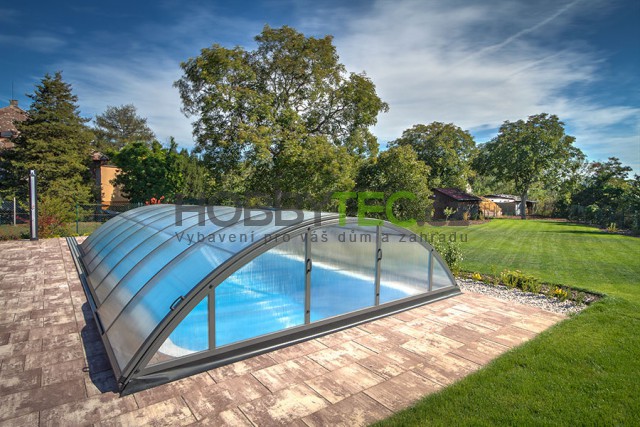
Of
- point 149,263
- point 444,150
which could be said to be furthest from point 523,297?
point 444,150

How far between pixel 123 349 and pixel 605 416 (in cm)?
474

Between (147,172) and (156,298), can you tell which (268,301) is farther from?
(147,172)

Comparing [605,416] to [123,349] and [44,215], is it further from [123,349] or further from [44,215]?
[44,215]

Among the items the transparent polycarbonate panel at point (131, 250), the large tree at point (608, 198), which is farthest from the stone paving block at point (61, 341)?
the large tree at point (608, 198)

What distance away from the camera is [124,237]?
7297 mm

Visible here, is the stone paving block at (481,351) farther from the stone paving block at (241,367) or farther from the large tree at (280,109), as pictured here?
the large tree at (280,109)

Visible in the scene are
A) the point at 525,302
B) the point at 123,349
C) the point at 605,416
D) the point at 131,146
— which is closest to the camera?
the point at 605,416

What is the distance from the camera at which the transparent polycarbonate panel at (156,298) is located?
11.8 ft

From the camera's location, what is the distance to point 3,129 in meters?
26.3

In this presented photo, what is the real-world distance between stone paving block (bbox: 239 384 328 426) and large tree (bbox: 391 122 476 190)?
30.8 meters

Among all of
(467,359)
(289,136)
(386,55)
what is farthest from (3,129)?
(467,359)

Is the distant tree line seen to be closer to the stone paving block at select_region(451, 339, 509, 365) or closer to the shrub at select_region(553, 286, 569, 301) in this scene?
the shrub at select_region(553, 286, 569, 301)

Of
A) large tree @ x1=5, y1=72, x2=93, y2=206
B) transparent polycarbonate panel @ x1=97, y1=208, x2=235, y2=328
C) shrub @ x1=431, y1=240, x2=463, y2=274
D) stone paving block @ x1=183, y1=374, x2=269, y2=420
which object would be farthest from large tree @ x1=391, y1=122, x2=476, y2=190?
stone paving block @ x1=183, y1=374, x2=269, y2=420

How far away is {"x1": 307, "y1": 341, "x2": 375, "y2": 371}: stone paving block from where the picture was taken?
4008mm
